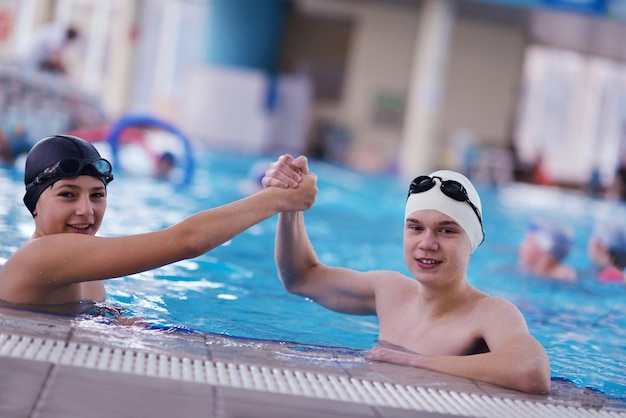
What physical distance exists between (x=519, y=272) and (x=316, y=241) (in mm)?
1884

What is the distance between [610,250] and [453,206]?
400 centimetres

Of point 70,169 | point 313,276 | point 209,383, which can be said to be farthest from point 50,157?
point 313,276

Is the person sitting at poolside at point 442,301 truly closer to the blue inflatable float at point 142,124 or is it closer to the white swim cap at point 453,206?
the white swim cap at point 453,206

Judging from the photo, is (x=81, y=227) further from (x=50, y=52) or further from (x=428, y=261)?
(x=50, y=52)

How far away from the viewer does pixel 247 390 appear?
246 centimetres

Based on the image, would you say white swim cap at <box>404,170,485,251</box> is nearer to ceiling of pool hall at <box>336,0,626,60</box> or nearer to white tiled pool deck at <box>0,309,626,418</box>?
white tiled pool deck at <box>0,309,626,418</box>

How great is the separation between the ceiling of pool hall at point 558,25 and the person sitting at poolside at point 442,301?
15950mm

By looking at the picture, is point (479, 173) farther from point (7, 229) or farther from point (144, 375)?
point (144, 375)

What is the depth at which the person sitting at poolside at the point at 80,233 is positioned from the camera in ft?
9.56

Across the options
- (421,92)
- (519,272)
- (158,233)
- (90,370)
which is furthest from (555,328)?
(421,92)

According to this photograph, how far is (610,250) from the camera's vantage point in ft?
22.8

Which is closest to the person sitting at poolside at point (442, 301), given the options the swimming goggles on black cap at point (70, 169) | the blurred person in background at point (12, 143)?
the swimming goggles on black cap at point (70, 169)

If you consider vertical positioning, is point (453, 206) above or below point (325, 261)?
above

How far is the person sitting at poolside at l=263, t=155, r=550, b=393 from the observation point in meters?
3.04
